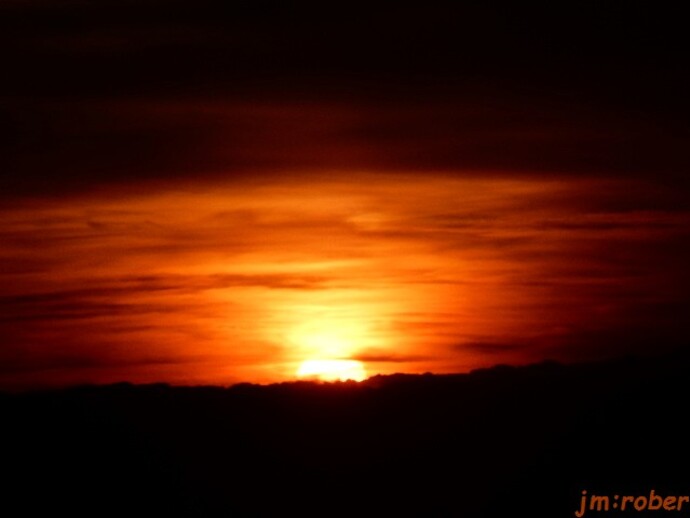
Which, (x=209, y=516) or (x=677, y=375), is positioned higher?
(x=677, y=375)

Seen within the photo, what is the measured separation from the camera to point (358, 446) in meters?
26.1

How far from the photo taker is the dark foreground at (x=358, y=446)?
2555cm

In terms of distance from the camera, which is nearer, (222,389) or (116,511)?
(116,511)

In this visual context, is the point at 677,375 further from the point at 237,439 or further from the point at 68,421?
the point at 68,421

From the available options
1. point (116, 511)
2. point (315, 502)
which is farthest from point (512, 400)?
point (116, 511)

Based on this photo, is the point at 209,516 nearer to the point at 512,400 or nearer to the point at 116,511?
the point at 116,511

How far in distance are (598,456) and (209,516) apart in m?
3.93

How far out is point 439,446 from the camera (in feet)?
85.8

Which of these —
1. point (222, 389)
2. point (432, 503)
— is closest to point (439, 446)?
point (432, 503)

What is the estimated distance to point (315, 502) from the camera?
25578 millimetres

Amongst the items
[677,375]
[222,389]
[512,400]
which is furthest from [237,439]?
[677,375]

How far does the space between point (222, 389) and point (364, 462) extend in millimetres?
1939

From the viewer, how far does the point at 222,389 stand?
2703cm

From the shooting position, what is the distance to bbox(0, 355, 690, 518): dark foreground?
2555cm
